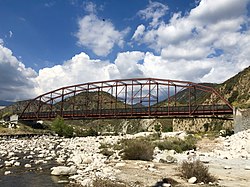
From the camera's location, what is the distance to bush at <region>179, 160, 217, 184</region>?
14092 mm

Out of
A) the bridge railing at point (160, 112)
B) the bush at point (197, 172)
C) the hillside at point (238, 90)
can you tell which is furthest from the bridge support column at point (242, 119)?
the hillside at point (238, 90)

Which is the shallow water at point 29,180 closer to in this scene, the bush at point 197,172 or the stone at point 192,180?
the stone at point 192,180

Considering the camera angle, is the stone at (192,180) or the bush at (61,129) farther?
the bush at (61,129)

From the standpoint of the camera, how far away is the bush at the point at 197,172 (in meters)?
14.1

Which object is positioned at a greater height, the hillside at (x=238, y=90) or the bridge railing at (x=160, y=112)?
the hillside at (x=238, y=90)

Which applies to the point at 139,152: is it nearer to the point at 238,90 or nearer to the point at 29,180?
the point at 29,180

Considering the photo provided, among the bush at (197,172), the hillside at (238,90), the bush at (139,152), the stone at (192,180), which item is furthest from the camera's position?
the hillside at (238,90)

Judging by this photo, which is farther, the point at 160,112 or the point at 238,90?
the point at 238,90

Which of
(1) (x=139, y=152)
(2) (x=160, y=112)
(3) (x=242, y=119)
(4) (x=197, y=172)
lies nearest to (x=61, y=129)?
(2) (x=160, y=112)

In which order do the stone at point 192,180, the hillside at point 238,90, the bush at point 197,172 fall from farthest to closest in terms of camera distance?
the hillside at point 238,90 → the bush at point 197,172 → the stone at point 192,180

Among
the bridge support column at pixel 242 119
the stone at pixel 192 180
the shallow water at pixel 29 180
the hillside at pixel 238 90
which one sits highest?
the hillside at pixel 238 90

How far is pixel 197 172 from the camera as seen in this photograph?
1434cm

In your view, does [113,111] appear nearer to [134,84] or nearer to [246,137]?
[134,84]

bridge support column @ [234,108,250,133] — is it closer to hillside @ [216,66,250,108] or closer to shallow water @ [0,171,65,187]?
shallow water @ [0,171,65,187]
